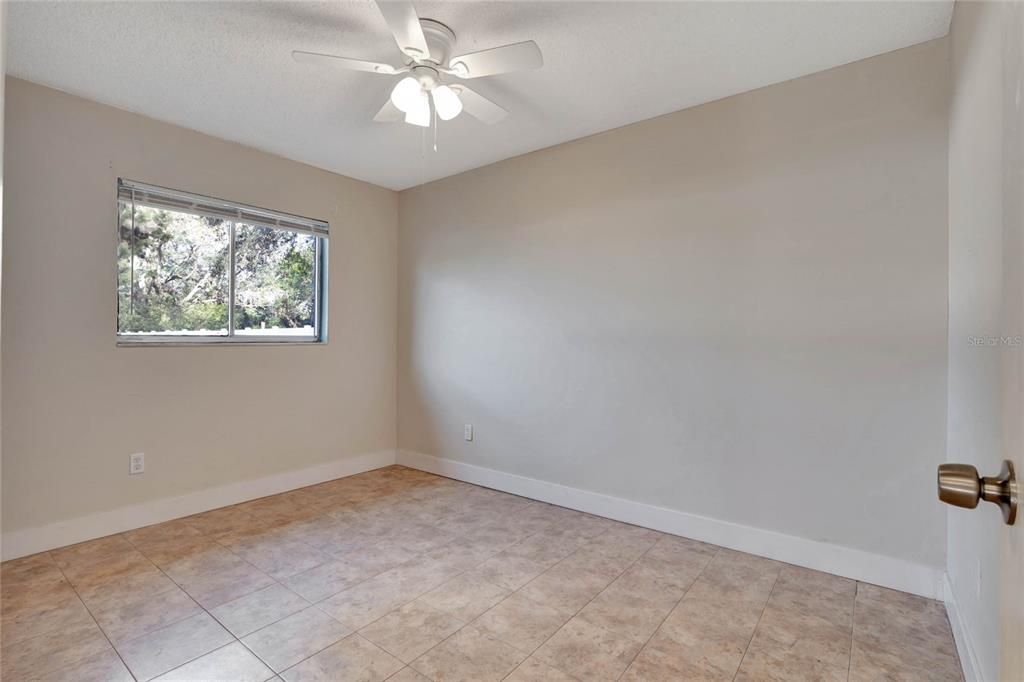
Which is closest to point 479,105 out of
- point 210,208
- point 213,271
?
point 210,208

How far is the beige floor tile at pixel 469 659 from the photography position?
5.44 ft

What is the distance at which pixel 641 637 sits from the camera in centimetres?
187

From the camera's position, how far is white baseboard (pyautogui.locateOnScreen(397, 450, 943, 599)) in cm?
218

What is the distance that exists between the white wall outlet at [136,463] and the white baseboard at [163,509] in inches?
8.1

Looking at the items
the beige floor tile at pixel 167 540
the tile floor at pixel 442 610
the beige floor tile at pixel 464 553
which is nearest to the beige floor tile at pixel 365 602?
the tile floor at pixel 442 610

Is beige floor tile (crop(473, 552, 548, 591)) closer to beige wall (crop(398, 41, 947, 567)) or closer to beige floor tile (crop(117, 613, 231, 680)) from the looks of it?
beige wall (crop(398, 41, 947, 567))

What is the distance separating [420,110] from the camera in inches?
90.1

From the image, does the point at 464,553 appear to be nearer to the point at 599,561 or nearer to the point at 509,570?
the point at 509,570

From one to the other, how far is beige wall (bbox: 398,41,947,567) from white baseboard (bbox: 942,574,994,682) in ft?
0.55

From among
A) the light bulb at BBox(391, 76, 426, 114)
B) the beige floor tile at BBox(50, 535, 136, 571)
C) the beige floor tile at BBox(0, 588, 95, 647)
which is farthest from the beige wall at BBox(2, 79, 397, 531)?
the light bulb at BBox(391, 76, 426, 114)

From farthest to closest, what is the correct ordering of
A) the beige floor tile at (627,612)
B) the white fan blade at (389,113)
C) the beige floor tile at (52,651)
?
1. the white fan blade at (389,113)
2. the beige floor tile at (627,612)
3. the beige floor tile at (52,651)

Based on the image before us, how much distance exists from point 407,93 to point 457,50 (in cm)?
34

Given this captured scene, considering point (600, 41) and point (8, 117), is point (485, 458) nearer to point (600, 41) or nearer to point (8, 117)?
point (600, 41)

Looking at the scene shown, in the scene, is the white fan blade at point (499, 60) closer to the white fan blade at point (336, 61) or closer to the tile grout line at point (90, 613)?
the white fan blade at point (336, 61)
